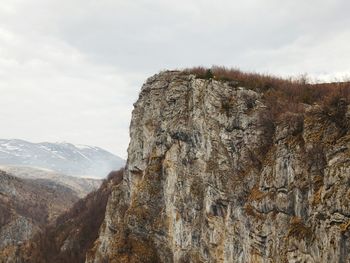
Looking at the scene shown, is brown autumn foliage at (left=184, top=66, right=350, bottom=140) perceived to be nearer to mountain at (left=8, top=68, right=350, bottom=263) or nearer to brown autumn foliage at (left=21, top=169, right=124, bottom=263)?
mountain at (left=8, top=68, right=350, bottom=263)

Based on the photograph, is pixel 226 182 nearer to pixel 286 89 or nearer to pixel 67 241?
pixel 286 89

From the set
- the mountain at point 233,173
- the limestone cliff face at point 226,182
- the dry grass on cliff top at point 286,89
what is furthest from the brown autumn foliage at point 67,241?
the dry grass on cliff top at point 286,89

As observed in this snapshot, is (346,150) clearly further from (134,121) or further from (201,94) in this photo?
(134,121)

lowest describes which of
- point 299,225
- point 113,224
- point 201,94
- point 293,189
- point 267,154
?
point 113,224

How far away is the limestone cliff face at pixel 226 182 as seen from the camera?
86.5 ft

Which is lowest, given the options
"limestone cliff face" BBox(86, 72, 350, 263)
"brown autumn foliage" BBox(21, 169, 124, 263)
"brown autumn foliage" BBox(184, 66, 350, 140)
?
"brown autumn foliage" BBox(21, 169, 124, 263)

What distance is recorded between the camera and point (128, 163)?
182 ft

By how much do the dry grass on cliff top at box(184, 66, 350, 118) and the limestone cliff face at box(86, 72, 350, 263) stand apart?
0.98 metres

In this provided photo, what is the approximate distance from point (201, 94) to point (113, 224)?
22578 millimetres

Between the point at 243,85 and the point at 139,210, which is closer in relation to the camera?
the point at 243,85

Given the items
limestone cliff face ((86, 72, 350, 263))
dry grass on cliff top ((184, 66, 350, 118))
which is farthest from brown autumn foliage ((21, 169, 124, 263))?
dry grass on cliff top ((184, 66, 350, 118))

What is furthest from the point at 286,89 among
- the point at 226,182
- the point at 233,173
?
the point at 226,182

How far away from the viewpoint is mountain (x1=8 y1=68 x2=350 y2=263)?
87.6 feet

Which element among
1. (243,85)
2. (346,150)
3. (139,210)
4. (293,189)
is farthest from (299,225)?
(139,210)
